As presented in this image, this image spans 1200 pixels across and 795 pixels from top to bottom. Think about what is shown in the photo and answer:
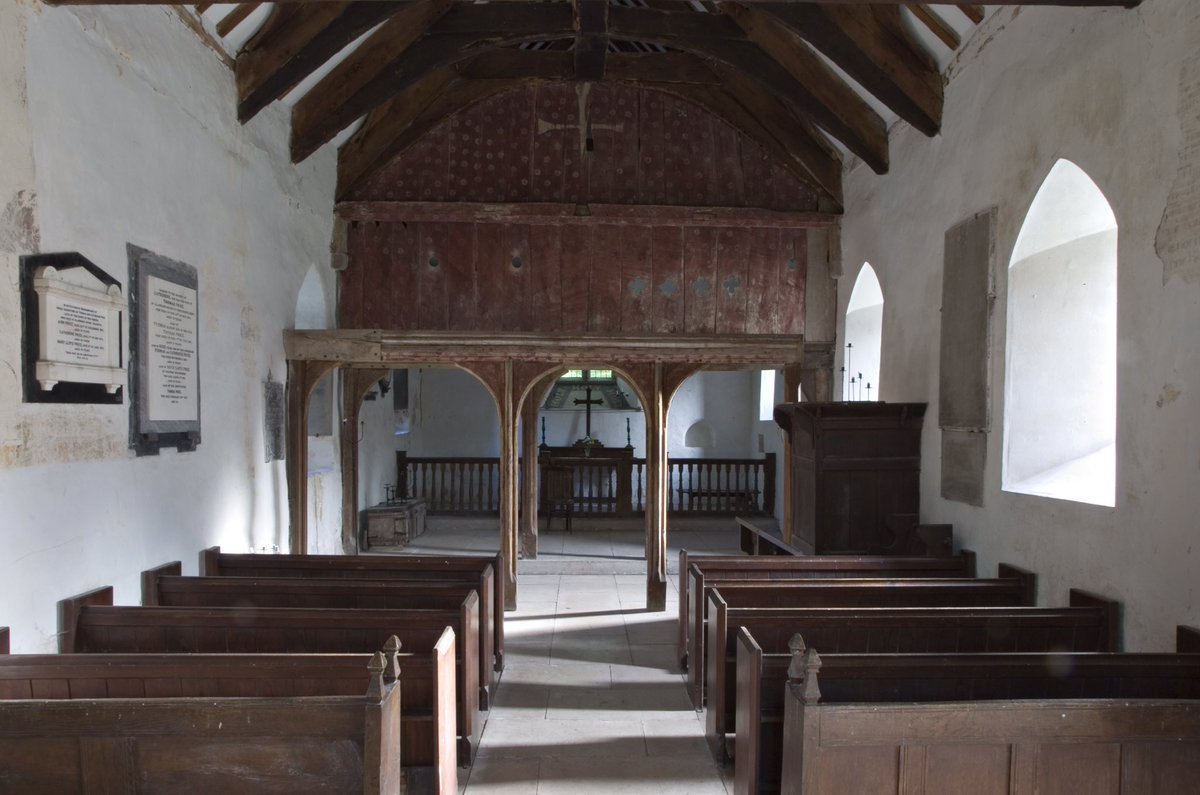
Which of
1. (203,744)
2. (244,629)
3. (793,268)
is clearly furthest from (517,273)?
(203,744)

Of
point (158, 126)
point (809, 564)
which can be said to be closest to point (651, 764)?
point (809, 564)

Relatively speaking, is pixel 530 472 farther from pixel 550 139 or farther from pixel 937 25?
pixel 937 25

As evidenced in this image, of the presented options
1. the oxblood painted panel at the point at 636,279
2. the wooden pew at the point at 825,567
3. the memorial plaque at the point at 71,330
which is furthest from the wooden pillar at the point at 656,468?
the memorial plaque at the point at 71,330

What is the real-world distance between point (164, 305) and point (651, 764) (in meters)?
3.60

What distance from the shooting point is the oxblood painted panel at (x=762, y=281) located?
833cm

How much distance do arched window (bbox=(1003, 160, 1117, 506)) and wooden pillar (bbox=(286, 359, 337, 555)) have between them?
5.20 m

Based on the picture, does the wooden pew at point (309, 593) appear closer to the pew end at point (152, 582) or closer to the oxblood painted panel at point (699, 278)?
the pew end at point (152, 582)

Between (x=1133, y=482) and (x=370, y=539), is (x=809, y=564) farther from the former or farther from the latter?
(x=370, y=539)

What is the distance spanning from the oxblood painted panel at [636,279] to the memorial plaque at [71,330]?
4.79 meters

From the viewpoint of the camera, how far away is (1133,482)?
3.90m

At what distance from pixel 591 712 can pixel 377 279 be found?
4911 mm

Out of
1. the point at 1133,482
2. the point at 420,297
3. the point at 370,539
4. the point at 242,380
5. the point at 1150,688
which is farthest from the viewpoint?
the point at 370,539

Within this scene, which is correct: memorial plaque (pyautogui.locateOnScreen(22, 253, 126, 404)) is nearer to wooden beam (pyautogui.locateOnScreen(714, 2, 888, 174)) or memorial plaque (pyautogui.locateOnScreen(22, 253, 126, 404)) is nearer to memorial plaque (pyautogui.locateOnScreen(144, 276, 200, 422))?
memorial plaque (pyautogui.locateOnScreen(144, 276, 200, 422))

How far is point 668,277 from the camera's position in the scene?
8.33 metres
